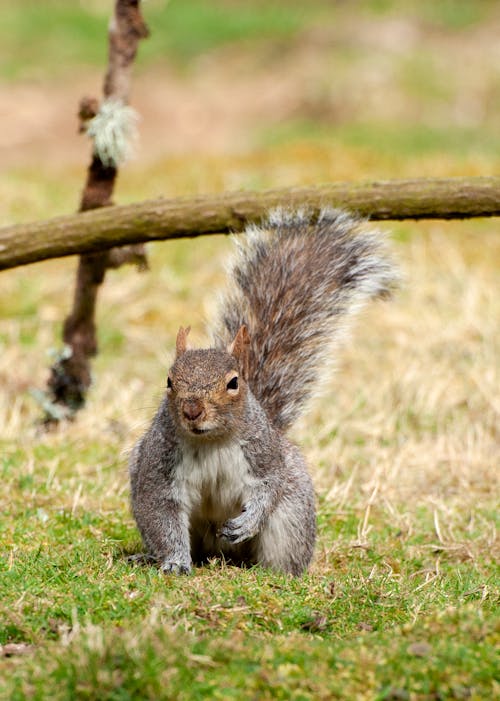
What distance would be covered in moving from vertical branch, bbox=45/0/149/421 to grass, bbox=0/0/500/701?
0.71ft

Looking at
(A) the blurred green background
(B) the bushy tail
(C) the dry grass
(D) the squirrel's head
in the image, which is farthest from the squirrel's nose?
(A) the blurred green background

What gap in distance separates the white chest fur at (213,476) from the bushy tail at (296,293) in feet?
1.51

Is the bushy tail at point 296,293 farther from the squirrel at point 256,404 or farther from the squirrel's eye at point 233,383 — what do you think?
the squirrel's eye at point 233,383

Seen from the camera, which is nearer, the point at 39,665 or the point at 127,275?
the point at 39,665

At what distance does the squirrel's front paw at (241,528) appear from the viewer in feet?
10.5

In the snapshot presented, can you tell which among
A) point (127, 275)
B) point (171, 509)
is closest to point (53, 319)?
point (127, 275)

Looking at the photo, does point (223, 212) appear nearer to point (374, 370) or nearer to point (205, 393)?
point (205, 393)

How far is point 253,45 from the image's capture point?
18.1 m

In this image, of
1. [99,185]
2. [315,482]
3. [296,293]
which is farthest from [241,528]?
[99,185]

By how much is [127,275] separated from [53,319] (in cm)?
85

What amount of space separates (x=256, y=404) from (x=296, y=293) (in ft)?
1.81

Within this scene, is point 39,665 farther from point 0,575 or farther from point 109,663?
point 0,575

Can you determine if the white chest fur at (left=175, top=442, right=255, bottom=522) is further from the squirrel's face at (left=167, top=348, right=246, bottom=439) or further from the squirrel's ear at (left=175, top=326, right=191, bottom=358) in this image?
the squirrel's ear at (left=175, top=326, right=191, bottom=358)

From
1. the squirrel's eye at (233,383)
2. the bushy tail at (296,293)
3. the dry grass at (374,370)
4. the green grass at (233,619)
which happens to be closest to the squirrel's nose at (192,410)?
the squirrel's eye at (233,383)
